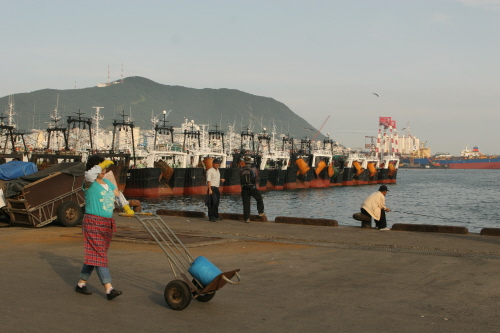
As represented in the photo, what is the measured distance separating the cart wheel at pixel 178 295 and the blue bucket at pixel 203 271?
0.54 ft

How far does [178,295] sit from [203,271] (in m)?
0.39

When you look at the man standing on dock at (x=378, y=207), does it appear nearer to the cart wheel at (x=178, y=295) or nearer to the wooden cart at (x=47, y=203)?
the wooden cart at (x=47, y=203)

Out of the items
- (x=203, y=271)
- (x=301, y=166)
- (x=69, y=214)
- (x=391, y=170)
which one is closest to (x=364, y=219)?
(x=69, y=214)

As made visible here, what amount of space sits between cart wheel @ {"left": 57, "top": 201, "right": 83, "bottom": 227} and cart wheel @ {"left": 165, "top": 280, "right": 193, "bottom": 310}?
889cm

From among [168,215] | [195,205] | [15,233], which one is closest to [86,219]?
[15,233]

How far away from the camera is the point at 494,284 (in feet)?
24.9

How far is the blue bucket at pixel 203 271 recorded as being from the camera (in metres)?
6.46

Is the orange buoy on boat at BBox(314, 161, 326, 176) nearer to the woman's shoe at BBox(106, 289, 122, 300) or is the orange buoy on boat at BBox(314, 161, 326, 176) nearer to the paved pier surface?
the paved pier surface

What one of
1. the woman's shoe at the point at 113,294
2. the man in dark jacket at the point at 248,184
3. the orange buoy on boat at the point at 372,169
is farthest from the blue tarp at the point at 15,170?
the orange buoy on boat at the point at 372,169

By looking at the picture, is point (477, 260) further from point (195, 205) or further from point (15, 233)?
point (195, 205)

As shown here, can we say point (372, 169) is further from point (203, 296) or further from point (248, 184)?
point (203, 296)

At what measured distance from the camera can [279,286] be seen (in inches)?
298

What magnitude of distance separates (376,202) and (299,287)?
7125mm

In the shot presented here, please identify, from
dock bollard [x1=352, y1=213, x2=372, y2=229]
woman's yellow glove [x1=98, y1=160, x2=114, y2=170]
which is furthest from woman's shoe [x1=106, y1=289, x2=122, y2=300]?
dock bollard [x1=352, y1=213, x2=372, y2=229]
